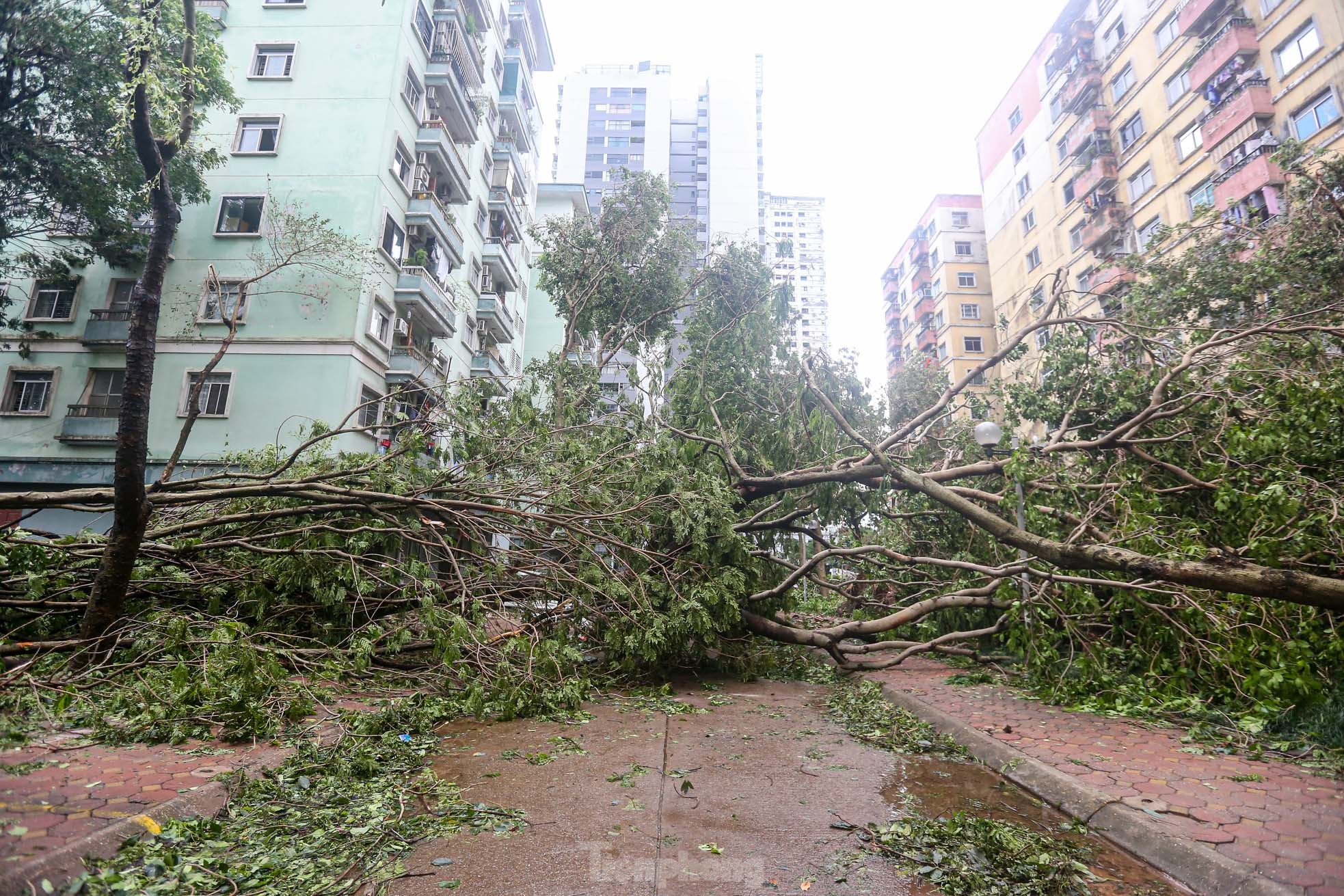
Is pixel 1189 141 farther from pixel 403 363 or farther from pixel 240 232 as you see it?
pixel 240 232

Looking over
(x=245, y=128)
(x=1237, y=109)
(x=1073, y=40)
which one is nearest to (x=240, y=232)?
(x=245, y=128)

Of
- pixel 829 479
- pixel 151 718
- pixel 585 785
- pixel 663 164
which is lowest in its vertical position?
pixel 585 785

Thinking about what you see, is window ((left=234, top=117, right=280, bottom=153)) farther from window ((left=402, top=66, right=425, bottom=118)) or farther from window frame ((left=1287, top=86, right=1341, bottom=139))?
window frame ((left=1287, top=86, right=1341, bottom=139))

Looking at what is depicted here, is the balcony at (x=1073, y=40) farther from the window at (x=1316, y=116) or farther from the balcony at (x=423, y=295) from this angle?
the balcony at (x=423, y=295)

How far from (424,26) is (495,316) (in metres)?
9.47

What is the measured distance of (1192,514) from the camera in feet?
23.7

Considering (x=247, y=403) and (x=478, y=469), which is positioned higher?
(x=247, y=403)

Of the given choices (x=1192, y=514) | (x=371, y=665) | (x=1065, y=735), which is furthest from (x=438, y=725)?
(x=1192, y=514)

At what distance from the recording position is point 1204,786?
3.93 meters

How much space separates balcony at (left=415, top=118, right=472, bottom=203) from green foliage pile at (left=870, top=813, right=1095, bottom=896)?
20.9 metres

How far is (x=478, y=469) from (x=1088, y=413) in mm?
7530

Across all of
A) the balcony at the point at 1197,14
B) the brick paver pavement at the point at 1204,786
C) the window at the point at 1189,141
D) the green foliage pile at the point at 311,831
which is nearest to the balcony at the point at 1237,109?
the window at the point at 1189,141

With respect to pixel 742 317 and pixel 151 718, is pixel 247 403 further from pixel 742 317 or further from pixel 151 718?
pixel 151 718

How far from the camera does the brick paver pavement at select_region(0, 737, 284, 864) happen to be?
8.99ft
